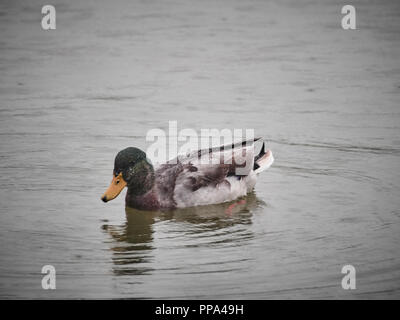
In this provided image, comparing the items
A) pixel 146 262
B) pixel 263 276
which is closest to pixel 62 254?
pixel 146 262

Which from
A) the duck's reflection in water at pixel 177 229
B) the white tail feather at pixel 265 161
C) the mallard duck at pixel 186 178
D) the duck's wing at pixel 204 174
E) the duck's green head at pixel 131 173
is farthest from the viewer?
the white tail feather at pixel 265 161

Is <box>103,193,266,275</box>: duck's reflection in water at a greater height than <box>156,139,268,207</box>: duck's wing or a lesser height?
lesser

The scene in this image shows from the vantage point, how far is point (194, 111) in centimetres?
1283

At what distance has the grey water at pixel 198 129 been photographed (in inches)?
307

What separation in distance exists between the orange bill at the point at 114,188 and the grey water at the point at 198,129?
0.77 feet

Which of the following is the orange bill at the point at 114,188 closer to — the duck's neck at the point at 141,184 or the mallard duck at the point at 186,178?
the mallard duck at the point at 186,178

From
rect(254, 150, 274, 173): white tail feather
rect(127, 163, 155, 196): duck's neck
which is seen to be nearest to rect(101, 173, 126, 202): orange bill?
rect(127, 163, 155, 196): duck's neck

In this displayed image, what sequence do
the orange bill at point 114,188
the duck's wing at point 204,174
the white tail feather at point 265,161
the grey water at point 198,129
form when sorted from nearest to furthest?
1. the grey water at point 198,129
2. the orange bill at point 114,188
3. the duck's wing at point 204,174
4. the white tail feather at point 265,161

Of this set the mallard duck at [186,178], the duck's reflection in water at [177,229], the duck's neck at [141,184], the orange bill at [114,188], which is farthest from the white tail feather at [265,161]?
the orange bill at [114,188]

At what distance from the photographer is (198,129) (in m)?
12.1

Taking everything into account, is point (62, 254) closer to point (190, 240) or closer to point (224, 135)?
point (190, 240)

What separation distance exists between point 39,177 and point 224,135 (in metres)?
2.84

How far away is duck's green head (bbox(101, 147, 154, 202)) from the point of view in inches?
370

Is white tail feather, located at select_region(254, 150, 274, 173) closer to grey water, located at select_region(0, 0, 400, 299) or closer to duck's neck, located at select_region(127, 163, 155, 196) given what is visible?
grey water, located at select_region(0, 0, 400, 299)
